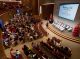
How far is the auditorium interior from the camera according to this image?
35.0ft

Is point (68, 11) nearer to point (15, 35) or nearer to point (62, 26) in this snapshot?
point (62, 26)

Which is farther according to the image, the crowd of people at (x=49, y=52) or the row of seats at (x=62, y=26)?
the row of seats at (x=62, y=26)

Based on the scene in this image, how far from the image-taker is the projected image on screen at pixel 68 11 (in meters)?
15.6

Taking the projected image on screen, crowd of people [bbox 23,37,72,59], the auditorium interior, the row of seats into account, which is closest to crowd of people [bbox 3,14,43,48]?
the auditorium interior

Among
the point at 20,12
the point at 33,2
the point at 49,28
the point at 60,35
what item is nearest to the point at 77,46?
the point at 60,35

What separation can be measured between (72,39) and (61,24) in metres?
3.50

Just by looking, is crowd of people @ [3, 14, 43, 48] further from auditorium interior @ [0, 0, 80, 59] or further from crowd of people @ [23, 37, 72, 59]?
crowd of people @ [23, 37, 72, 59]

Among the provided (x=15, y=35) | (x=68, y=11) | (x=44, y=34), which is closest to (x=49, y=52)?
(x=15, y=35)

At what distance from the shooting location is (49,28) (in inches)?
681

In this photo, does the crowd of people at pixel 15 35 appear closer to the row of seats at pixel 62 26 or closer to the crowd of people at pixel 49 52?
the crowd of people at pixel 49 52

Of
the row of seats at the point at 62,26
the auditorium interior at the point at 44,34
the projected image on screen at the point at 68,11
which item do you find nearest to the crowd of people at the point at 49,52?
the auditorium interior at the point at 44,34

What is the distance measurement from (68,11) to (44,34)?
363 cm

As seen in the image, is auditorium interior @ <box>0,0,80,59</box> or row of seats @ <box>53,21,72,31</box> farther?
row of seats @ <box>53,21,72,31</box>

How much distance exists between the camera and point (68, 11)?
1670 centimetres
